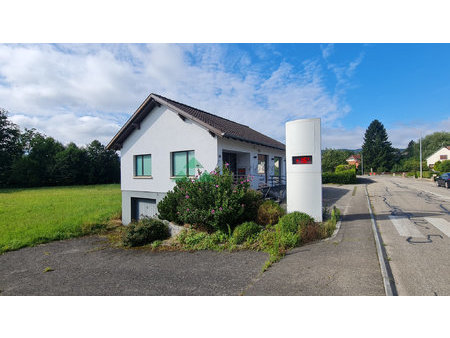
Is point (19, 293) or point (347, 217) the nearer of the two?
point (19, 293)

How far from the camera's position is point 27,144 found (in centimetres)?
5200

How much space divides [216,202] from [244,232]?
1.51 meters

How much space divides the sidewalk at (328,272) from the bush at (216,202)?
2.65m

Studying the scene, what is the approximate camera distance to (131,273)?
566 centimetres

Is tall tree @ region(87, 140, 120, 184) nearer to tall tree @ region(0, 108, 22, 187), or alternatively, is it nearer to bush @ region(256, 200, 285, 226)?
tall tree @ region(0, 108, 22, 187)

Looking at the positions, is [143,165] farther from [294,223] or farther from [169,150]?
[294,223]

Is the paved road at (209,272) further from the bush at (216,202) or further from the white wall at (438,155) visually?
the white wall at (438,155)

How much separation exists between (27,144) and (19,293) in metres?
66.9

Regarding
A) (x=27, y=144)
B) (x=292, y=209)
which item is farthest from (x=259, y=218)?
(x=27, y=144)

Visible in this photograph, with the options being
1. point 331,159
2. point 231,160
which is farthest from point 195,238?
point 331,159

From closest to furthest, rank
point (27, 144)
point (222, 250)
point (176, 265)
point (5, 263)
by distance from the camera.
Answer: point (176, 265) → point (222, 250) → point (5, 263) → point (27, 144)

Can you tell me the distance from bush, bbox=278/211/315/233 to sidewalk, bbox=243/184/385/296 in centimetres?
70

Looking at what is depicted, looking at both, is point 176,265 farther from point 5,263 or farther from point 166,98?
point 166,98

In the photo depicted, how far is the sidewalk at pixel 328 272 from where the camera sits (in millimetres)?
3744
